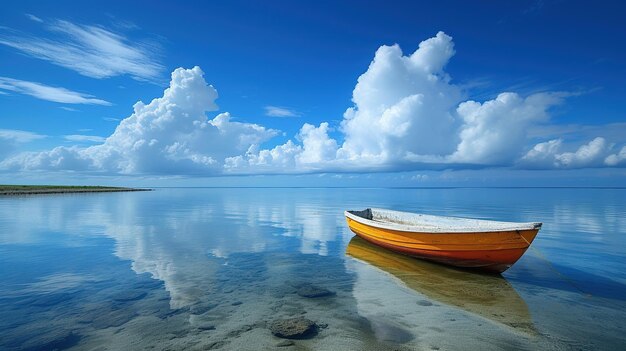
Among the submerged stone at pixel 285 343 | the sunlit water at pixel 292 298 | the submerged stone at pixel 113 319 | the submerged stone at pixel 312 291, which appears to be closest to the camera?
the submerged stone at pixel 285 343

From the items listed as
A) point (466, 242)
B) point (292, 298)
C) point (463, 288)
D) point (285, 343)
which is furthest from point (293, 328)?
point (466, 242)

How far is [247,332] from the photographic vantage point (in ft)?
26.9

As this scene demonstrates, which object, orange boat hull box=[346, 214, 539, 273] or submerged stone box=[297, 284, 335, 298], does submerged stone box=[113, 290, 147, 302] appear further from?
orange boat hull box=[346, 214, 539, 273]

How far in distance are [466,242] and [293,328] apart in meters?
8.77

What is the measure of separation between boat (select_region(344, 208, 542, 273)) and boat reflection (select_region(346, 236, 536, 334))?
0.52 meters

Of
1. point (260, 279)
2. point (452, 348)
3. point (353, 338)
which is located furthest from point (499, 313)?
point (260, 279)

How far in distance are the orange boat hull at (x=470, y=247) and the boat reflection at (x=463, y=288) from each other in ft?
1.81

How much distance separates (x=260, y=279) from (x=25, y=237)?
20848 mm

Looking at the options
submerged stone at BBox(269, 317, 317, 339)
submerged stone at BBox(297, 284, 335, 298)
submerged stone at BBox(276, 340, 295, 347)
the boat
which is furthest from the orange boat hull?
submerged stone at BBox(276, 340, 295, 347)

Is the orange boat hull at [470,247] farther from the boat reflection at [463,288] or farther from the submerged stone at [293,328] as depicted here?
the submerged stone at [293,328]

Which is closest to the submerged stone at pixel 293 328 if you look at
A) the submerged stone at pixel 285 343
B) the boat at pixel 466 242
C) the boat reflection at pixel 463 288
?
the submerged stone at pixel 285 343

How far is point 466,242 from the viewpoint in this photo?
13273mm

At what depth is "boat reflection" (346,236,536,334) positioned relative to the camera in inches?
374

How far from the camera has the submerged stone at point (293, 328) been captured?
26.1ft
